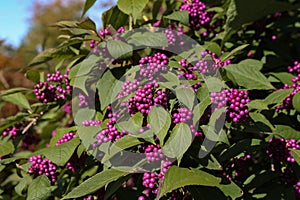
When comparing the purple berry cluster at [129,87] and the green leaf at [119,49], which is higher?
the green leaf at [119,49]

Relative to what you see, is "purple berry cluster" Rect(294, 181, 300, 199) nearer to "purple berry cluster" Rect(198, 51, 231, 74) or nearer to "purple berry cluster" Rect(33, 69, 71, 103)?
"purple berry cluster" Rect(198, 51, 231, 74)

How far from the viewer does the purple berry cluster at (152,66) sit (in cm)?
149

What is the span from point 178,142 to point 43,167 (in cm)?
69

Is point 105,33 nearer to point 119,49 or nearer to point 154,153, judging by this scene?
point 119,49

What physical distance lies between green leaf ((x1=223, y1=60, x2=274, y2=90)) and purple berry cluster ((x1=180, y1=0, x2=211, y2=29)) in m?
0.32

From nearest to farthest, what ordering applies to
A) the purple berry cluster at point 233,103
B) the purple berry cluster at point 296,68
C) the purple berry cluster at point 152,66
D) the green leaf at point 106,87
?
the purple berry cluster at point 233,103 → the purple berry cluster at point 152,66 → the green leaf at point 106,87 → the purple berry cluster at point 296,68

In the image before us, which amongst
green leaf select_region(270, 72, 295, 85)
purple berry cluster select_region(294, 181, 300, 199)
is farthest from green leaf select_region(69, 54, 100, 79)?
purple berry cluster select_region(294, 181, 300, 199)

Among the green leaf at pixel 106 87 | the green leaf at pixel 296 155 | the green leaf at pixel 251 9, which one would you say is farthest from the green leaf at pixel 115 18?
the green leaf at pixel 296 155

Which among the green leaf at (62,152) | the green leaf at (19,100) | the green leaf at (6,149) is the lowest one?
the green leaf at (6,149)

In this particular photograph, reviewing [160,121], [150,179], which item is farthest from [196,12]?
[150,179]

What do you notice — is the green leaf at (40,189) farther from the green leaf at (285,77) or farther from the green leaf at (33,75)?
the green leaf at (285,77)

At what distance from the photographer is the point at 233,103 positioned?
1401mm

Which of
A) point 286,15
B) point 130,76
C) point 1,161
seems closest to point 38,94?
point 1,161

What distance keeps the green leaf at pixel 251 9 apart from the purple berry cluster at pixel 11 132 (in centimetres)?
133
